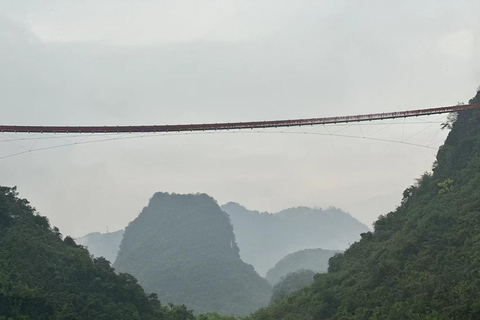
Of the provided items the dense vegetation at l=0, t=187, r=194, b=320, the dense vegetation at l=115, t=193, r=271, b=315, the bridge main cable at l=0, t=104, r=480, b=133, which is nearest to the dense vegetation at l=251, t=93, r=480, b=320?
the bridge main cable at l=0, t=104, r=480, b=133

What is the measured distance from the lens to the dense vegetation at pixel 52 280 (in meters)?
23.2

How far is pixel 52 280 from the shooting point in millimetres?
26750

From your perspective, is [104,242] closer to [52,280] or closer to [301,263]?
[301,263]

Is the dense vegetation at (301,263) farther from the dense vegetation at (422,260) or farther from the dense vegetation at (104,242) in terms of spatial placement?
the dense vegetation at (422,260)

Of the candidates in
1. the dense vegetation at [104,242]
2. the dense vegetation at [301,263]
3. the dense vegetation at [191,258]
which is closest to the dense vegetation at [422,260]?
the dense vegetation at [191,258]

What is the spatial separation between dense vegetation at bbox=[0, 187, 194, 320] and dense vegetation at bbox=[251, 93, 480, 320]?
11004 millimetres

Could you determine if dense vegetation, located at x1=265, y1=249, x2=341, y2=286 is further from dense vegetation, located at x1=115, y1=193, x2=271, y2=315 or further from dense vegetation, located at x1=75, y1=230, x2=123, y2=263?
dense vegetation, located at x1=75, y1=230, x2=123, y2=263

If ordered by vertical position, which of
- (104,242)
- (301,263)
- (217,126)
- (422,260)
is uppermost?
(104,242)

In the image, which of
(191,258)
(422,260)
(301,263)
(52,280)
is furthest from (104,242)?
(422,260)

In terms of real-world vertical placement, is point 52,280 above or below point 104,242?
below

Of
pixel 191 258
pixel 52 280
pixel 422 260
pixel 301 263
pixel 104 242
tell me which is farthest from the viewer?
pixel 104 242

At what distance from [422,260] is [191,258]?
62951 millimetres

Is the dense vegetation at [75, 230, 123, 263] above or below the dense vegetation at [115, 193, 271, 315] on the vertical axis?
above

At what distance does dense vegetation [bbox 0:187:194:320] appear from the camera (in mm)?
23188
